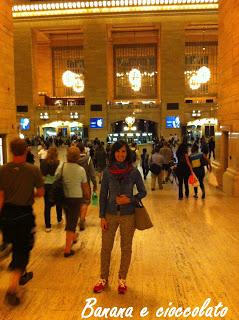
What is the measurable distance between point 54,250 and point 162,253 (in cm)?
145

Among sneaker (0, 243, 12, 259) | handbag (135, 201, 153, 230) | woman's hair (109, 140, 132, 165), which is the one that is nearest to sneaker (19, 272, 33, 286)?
sneaker (0, 243, 12, 259)

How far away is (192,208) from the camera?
8.29m

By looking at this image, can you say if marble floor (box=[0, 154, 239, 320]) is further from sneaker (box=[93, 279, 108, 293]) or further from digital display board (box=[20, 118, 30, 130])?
digital display board (box=[20, 118, 30, 130])

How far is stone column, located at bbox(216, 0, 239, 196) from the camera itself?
32.2 ft

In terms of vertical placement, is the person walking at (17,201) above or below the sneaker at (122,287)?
above

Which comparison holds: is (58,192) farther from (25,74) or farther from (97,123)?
(25,74)

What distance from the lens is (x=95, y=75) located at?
30188 millimetres

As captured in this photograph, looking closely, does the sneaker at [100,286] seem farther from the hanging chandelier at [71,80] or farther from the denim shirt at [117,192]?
the hanging chandelier at [71,80]

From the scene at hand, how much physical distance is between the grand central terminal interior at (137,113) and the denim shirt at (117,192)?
83cm

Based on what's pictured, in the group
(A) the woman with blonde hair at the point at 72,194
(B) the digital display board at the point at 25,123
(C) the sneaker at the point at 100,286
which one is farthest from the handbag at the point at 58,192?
(B) the digital display board at the point at 25,123

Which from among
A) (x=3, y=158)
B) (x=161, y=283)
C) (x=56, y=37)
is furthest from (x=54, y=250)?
(x=56, y=37)

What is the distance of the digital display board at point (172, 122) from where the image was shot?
2998 cm

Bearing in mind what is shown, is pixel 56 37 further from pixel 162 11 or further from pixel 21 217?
pixel 21 217

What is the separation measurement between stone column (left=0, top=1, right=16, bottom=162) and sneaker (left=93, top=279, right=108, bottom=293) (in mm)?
6837
